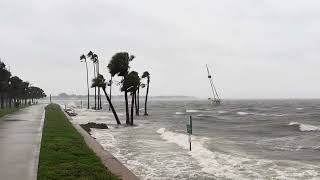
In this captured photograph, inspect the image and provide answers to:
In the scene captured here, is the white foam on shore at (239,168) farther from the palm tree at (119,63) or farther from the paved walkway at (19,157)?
the palm tree at (119,63)

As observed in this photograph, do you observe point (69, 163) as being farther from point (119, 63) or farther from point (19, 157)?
point (119, 63)

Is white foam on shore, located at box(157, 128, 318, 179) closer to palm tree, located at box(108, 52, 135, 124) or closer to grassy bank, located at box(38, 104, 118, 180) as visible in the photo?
grassy bank, located at box(38, 104, 118, 180)

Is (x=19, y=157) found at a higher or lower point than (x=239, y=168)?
higher

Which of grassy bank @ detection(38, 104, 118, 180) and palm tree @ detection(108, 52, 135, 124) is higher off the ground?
palm tree @ detection(108, 52, 135, 124)

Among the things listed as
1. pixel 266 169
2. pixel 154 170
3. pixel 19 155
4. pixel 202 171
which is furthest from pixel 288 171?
pixel 19 155

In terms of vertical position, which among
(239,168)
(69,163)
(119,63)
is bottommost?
(239,168)

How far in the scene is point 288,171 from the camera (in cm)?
1670

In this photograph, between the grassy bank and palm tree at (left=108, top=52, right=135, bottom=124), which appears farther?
palm tree at (left=108, top=52, right=135, bottom=124)

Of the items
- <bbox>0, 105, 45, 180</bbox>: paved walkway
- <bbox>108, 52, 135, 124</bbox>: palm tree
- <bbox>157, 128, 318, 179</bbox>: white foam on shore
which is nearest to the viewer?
<bbox>0, 105, 45, 180</bbox>: paved walkway

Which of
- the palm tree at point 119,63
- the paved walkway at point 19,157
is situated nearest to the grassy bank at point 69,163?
the paved walkway at point 19,157

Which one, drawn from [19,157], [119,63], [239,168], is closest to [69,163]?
[19,157]

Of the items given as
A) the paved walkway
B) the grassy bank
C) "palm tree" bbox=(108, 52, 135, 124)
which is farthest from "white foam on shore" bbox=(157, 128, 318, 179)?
"palm tree" bbox=(108, 52, 135, 124)

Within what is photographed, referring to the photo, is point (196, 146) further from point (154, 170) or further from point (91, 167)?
point (91, 167)

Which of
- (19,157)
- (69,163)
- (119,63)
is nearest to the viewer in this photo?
(69,163)
